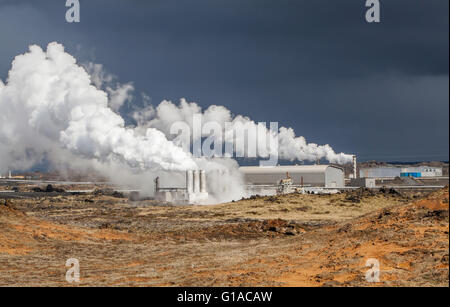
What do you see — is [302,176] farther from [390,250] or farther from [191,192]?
[390,250]

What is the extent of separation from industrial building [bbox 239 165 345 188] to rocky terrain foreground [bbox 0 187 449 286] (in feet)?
273

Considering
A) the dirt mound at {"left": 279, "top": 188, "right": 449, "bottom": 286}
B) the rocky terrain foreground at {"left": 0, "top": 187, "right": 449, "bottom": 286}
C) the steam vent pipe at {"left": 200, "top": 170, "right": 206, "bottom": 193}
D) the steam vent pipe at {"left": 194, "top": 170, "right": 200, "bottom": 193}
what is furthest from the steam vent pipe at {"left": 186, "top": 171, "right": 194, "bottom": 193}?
the dirt mound at {"left": 279, "top": 188, "right": 449, "bottom": 286}

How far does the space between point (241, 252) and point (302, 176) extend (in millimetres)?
105662

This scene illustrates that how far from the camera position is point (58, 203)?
114938mm

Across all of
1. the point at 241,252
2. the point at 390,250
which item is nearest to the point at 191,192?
the point at 241,252

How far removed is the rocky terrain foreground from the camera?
90.8 ft

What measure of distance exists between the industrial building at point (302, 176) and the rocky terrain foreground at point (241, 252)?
83.1m

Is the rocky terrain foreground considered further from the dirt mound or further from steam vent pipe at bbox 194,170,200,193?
steam vent pipe at bbox 194,170,200,193
